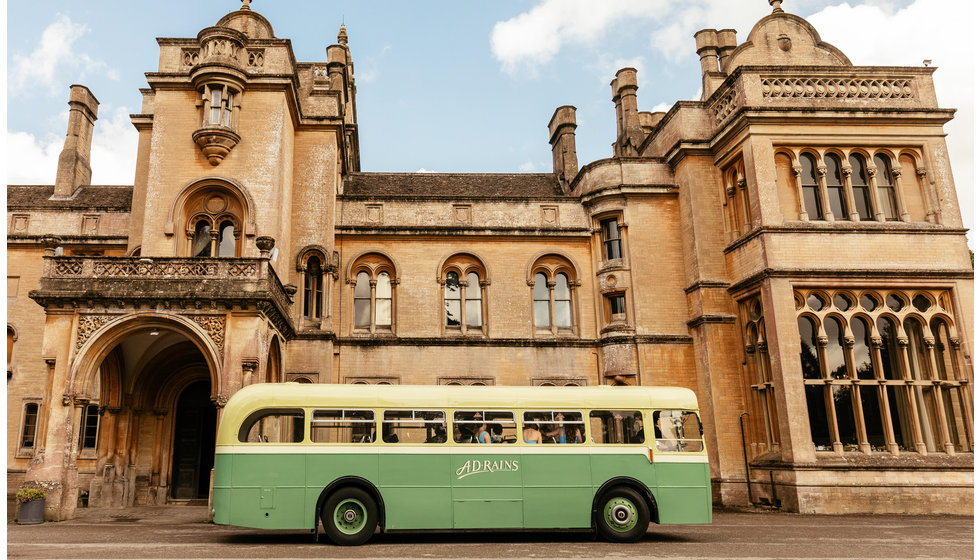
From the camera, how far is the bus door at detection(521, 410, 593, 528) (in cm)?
1207

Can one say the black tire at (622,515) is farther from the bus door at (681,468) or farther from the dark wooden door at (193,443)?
the dark wooden door at (193,443)

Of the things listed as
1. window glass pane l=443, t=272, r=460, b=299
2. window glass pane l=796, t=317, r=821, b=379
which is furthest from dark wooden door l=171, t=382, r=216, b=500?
window glass pane l=796, t=317, r=821, b=379

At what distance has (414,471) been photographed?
1193cm

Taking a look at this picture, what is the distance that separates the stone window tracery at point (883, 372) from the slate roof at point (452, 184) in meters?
10.9

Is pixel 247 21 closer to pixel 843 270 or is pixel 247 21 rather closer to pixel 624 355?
pixel 624 355

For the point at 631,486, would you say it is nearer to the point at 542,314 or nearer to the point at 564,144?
the point at 542,314

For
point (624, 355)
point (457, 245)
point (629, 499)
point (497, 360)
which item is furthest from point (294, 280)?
point (629, 499)

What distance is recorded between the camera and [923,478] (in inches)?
691

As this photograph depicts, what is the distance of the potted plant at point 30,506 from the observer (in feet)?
47.2

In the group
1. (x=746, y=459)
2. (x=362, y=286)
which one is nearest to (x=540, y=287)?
(x=362, y=286)

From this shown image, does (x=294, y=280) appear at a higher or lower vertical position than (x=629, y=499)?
higher

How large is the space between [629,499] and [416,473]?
3.98 metres

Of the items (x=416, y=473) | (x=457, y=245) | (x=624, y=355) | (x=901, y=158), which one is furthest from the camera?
(x=457, y=245)

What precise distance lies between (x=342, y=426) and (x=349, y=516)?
1.58 m
